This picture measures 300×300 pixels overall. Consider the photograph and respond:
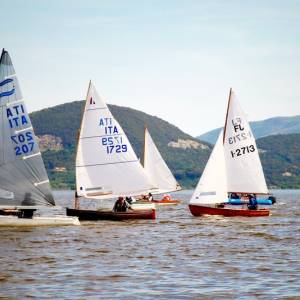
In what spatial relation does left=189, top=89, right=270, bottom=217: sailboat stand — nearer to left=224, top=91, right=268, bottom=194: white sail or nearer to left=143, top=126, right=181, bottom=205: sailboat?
left=224, top=91, right=268, bottom=194: white sail

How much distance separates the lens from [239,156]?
68.8 m

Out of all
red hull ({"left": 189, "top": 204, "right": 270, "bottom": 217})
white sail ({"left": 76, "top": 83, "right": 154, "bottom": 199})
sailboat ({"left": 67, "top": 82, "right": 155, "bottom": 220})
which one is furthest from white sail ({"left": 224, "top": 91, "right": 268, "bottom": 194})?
white sail ({"left": 76, "top": 83, "right": 154, "bottom": 199})

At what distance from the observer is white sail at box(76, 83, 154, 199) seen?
60594mm

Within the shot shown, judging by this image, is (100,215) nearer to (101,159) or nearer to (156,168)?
(101,159)

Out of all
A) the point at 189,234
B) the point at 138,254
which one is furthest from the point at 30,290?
the point at 189,234

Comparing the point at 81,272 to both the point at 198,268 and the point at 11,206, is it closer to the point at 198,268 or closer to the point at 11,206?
the point at 198,268

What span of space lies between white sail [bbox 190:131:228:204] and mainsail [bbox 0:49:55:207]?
15602 millimetres

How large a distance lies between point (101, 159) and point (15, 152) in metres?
11.2

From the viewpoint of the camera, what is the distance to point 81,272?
30.1 metres

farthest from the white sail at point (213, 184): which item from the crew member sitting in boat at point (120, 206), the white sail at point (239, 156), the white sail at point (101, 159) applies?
the crew member sitting in boat at point (120, 206)

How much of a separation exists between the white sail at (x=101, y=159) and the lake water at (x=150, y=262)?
6420 mm

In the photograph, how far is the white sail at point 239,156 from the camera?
6856 cm

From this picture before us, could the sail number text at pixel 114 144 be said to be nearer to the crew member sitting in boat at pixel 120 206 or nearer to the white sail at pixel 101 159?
the white sail at pixel 101 159

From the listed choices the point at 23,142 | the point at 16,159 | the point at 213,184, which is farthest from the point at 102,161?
the point at 16,159
